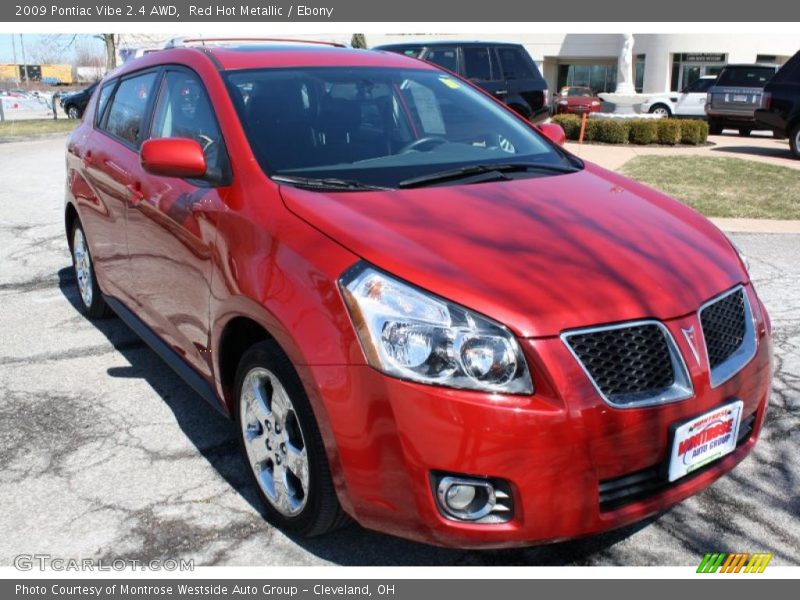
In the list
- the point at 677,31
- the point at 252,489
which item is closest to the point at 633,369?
the point at 252,489

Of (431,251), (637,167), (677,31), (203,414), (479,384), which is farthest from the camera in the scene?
(677,31)

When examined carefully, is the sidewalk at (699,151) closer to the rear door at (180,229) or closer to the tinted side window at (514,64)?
the tinted side window at (514,64)

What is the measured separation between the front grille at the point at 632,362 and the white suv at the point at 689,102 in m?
24.2

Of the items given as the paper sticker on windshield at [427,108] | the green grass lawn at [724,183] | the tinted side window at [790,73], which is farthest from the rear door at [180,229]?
the tinted side window at [790,73]

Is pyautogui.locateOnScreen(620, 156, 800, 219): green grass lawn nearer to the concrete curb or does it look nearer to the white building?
the concrete curb

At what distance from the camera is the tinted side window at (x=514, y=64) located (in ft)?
45.6

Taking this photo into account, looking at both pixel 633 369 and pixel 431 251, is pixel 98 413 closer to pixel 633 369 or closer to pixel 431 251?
pixel 431 251

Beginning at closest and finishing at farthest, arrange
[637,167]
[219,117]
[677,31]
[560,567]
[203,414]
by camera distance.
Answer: [560,567], [219,117], [203,414], [637,167], [677,31]

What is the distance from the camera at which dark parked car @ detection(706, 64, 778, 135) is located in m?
20.8

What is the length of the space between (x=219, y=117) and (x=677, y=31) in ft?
152

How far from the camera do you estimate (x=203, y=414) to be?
420 centimetres

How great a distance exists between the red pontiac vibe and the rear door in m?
0.02

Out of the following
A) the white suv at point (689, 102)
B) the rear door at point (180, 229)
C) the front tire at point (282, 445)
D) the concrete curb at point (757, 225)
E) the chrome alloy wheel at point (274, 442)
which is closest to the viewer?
the front tire at point (282, 445)

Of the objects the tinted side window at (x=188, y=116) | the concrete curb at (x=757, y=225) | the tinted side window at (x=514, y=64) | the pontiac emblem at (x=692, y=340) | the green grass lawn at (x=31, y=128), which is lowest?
the concrete curb at (x=757, y=225)
